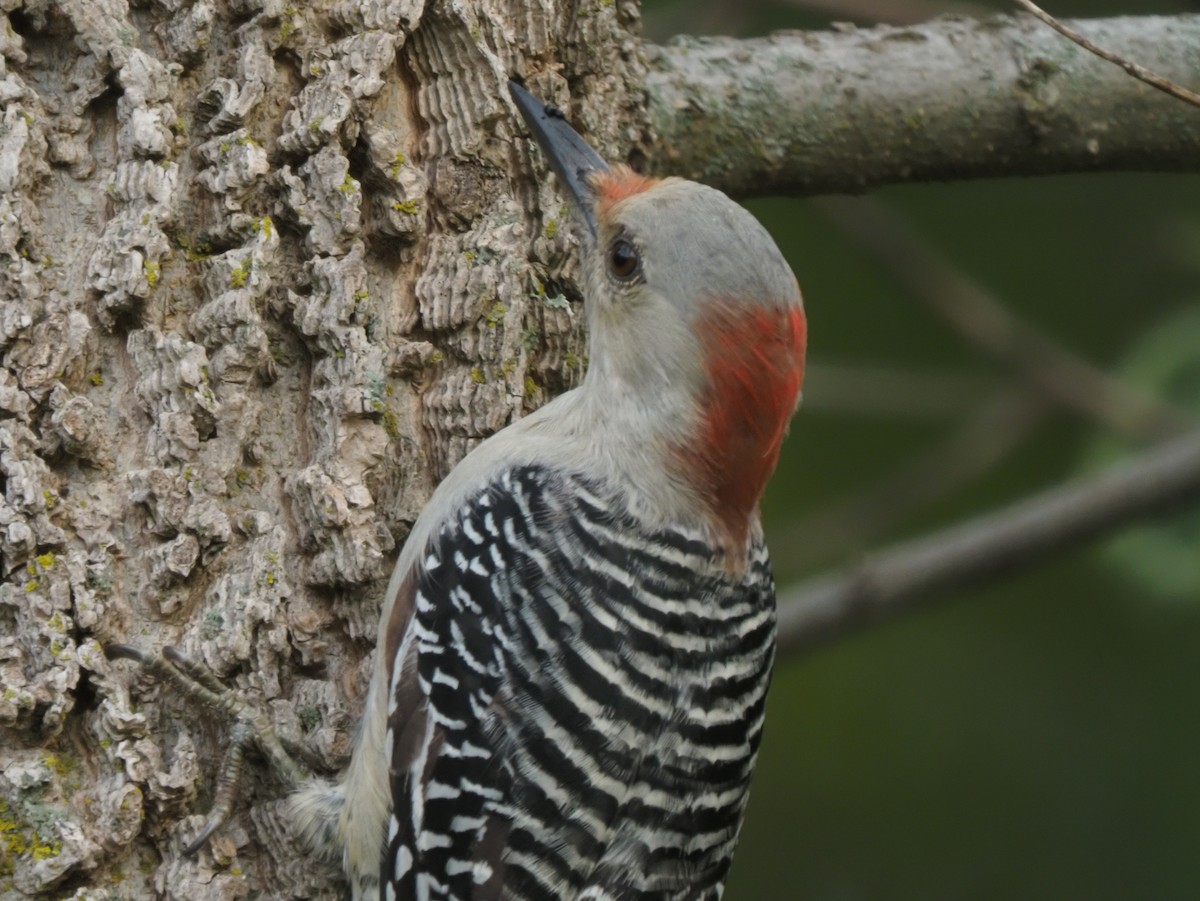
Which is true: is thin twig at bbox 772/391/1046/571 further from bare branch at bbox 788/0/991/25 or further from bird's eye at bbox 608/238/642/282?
bird's eye at bbox 608/238/642/282

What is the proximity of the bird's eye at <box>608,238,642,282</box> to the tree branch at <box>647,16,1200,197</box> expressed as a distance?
16.5 inches

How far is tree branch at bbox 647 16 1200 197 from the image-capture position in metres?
3.22

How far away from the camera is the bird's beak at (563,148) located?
284 cm

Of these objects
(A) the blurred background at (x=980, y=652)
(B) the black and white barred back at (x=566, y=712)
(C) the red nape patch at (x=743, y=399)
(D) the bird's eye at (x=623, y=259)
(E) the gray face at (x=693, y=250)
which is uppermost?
(E) the gray face at (x=693, y=250)

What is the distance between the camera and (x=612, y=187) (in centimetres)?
289

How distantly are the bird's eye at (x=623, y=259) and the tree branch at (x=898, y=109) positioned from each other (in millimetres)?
418

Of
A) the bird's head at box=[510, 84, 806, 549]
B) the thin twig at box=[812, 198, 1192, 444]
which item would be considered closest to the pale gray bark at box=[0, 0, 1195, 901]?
the bird's head at box=[510, 84, 806, 549]

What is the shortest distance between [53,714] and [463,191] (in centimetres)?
124

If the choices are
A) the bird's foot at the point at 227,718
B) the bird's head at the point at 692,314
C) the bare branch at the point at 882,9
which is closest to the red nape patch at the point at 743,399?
the bird's head at the point at 692,314

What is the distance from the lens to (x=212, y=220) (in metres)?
2.72

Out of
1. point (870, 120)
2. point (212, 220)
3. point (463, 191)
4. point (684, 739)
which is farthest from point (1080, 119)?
point (212, 220)

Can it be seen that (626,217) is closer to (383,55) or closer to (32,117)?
(383,55)

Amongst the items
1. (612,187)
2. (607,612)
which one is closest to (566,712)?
(607,612)

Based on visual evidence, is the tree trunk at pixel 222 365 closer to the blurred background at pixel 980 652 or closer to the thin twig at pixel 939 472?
the thin twig at pixel 939 472
